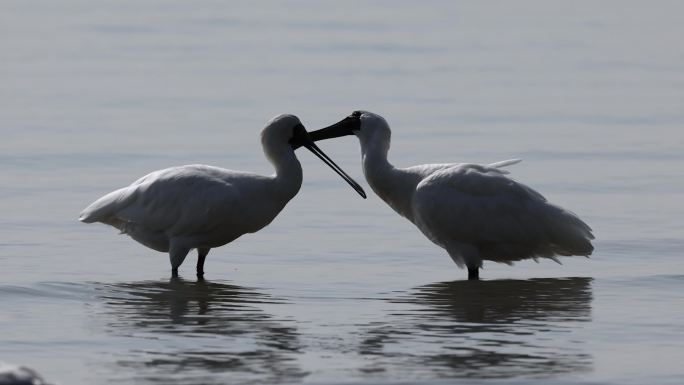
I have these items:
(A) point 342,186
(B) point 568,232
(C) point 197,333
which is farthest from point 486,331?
(A) point 342,186

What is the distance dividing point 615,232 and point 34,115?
9701 mm

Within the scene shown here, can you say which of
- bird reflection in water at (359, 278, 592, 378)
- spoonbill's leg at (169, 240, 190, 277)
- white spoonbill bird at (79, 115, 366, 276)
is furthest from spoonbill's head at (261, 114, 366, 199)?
bird reflection in water at (359, 278, 592, 378)

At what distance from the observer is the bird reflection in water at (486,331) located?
1130 centimetres

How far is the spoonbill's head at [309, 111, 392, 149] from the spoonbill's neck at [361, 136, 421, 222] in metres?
0.04

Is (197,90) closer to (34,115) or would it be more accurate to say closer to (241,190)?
(34,115)

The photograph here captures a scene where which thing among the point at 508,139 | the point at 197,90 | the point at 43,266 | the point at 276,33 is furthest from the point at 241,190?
the point at 276,33

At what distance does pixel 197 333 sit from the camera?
40.5ft

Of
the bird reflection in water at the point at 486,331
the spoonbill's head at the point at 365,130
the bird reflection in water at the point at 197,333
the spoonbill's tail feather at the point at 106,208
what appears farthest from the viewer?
the spoonbill's head at the point at 365,130

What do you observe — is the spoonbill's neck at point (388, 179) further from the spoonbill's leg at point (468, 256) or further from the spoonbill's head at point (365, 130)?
the spoonbill's leg at point (468, 256)

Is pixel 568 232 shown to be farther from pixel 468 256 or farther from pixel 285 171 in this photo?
pixel 285 171

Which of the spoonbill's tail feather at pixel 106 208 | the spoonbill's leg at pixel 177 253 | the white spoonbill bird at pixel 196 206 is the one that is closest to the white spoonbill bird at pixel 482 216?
the white spoonbill bird at pixel 196 206

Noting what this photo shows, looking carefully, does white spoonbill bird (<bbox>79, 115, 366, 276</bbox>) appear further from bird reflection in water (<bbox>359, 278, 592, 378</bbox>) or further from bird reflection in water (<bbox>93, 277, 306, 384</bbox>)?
bird reflection in water (<bbox>359, 278, 592, 378</bbox>)

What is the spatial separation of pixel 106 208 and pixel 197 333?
2.95m

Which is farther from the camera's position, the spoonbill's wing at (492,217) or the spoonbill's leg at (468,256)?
the spoonbill's leg at (468,256)
